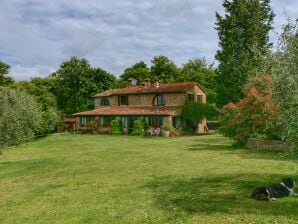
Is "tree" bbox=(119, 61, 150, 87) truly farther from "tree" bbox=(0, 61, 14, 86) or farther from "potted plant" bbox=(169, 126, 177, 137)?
"potted plant" bbox=(169, 126, 177, 137)

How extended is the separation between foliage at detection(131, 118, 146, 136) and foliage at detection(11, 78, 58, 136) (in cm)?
1223

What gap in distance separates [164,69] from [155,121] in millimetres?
33518

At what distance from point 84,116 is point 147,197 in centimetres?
4887

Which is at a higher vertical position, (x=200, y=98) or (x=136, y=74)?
(x=136, y=74)

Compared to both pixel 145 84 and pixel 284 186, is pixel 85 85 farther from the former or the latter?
pixel 284 186

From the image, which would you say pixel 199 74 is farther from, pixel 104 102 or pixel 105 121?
pixel 105 121

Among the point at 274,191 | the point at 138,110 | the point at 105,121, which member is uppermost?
the point at 138,110

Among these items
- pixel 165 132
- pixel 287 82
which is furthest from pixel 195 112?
pixel 287 82

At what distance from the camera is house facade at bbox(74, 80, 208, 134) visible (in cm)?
5391

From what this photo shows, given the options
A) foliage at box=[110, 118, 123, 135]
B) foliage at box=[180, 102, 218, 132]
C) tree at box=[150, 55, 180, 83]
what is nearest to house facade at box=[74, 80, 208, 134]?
foliage at box=[110, 118, 123, 135]

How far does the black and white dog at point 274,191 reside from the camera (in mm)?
13234

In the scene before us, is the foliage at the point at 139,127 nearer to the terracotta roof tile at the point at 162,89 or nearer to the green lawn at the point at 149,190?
the terracotta roof tile at the point at 162,89

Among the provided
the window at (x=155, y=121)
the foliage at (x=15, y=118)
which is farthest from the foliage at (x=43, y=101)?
the foliage at (x=15, y=118)

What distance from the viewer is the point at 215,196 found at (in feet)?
47.2
